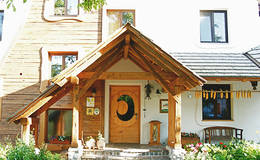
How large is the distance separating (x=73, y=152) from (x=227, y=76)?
5.60m

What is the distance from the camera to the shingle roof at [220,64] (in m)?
7.99

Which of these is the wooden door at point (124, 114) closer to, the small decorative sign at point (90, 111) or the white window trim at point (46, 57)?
the small decorative sign at point (90, 111)

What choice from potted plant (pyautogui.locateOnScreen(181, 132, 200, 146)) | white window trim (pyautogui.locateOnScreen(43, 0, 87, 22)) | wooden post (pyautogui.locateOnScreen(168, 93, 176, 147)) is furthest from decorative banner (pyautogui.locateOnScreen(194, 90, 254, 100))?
white window trim (pyautogui.locateOnScreen(43, 0, 87, 22))

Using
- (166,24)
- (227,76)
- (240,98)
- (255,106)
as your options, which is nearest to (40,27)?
(166,24)

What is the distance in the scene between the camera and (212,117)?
29.9ft

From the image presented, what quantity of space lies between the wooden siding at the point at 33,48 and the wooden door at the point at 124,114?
1795 millimetres

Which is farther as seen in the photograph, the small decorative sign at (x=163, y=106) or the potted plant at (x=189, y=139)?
the small decorative sign at (x=163, y=106)

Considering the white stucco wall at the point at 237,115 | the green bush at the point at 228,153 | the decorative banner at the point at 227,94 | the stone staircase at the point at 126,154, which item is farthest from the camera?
the white stucco wall at the point at 237,115

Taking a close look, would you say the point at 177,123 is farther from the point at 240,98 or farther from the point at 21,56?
the point at 21,56

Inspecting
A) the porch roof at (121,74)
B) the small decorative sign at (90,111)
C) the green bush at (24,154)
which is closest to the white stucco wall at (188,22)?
the porch roof at (121,74)

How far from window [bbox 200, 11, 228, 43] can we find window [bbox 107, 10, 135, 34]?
3034 millimetres

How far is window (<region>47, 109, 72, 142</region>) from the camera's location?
9023 millimetres

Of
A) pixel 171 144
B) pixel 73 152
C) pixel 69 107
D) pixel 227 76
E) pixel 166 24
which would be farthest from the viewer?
pixel 166 24

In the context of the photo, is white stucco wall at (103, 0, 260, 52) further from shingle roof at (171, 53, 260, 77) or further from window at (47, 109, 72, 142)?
window at (47, 109, 72, 142)
